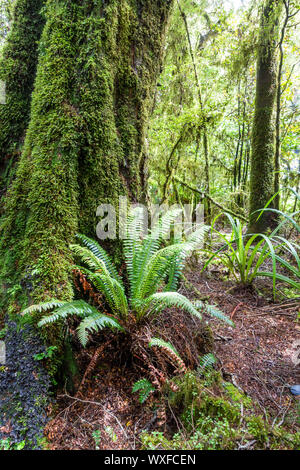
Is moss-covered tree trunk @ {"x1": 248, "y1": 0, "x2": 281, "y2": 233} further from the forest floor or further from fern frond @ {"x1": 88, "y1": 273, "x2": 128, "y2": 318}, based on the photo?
fern frond @ {"x1": 88, "y1": 273, "x2": 128, "y2": 318}

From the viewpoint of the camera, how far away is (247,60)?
3811 millimetres

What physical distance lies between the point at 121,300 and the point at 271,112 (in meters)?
3.74

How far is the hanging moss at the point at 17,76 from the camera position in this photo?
1.98m

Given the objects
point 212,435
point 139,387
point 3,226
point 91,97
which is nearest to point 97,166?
point 91,97

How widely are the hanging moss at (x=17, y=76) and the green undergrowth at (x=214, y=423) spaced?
6.20ft

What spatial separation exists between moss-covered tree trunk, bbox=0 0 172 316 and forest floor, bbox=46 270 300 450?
0.57 m

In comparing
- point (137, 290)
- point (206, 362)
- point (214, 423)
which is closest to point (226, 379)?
point (206, 362)

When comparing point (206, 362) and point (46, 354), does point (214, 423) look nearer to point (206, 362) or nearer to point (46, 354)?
point (206, 362)

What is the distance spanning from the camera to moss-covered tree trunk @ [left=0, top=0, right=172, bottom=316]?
Answer: 1.55m

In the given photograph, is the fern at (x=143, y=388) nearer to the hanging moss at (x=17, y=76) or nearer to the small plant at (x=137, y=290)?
the small plant at (x=137, y=290)

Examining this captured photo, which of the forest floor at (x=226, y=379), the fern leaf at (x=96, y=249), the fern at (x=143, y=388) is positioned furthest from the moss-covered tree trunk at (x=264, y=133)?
the fern at (x=143, y=388)

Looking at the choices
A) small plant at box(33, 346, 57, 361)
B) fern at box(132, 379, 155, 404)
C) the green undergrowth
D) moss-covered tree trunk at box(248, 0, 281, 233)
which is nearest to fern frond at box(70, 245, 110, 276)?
small plant at box(33, 346, 57, 361)

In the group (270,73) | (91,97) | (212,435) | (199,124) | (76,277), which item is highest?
(270,73)

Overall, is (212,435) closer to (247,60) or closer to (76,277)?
(76,277)
